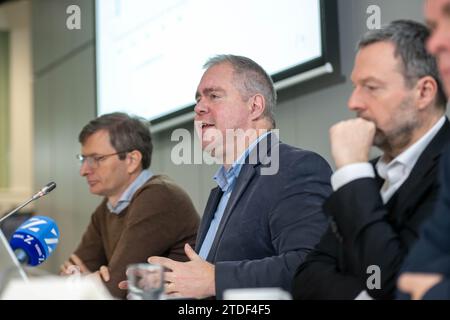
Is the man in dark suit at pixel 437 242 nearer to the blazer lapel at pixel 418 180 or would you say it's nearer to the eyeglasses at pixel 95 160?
the blazer lapel at pixel 418 180

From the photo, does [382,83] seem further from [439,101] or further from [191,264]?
[191,264]

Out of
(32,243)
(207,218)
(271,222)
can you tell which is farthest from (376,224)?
(32,243)

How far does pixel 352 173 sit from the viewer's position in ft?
4.68

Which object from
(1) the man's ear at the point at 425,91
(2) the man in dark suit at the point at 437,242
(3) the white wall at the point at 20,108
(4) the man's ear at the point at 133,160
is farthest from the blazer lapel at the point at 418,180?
(3) the white wall at the point at 20,108

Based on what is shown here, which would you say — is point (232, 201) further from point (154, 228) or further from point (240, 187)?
point (154, 228)

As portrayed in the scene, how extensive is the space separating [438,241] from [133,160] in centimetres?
220

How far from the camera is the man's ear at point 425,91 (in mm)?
1539

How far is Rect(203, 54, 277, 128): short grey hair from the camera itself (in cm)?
230

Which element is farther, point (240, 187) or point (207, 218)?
point (207, 218)

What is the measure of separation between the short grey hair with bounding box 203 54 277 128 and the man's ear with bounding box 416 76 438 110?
0.82 metres

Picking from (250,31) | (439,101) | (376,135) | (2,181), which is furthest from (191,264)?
(2,181)

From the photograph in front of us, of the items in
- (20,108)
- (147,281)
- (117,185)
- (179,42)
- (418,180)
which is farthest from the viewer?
(20,108)

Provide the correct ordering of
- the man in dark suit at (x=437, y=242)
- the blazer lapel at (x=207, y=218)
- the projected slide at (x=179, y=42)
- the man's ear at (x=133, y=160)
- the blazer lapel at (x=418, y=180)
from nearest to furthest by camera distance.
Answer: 1. the man in dark suit at (x=437, y=242)
2. the blazer lapel at (x=418, y=180)
3. the blazer lapel at (x=207, y=218)
4. the projected slide at (x=179, y=42)
5. the man's ear at (x=133, y=160)

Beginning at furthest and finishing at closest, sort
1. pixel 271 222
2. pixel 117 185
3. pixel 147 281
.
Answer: pixel 117 185, pixel 271 222, pixel 147 281
